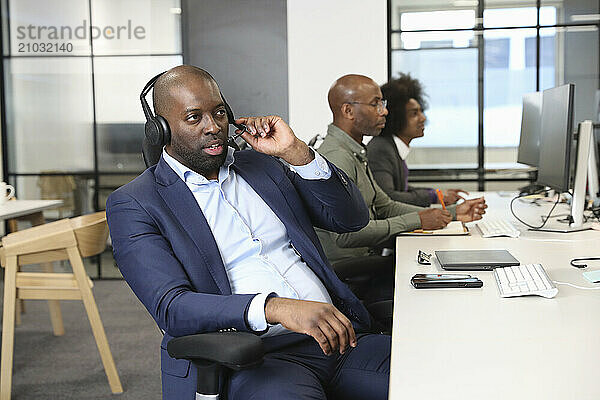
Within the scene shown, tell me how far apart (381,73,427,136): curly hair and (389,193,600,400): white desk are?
239 cm

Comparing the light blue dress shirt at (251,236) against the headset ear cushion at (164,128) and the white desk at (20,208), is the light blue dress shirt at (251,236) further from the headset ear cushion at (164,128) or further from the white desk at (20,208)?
the white desk at (20,208)

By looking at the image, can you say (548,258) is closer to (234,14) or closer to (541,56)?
(541,56)

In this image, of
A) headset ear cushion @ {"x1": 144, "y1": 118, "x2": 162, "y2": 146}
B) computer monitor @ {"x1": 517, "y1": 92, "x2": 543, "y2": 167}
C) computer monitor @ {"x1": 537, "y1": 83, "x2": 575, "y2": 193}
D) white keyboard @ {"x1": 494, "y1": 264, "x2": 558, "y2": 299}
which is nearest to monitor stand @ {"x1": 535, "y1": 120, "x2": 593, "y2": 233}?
computer monitor @ {"x1": 537, "y1": 83, "x2": 575, "y2": 193}

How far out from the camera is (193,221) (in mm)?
1967

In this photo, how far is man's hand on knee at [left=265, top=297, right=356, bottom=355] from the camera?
5.07 feet

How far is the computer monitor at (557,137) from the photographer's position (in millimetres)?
2924

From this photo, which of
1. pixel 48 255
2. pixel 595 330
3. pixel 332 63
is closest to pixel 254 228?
pixel 595 330

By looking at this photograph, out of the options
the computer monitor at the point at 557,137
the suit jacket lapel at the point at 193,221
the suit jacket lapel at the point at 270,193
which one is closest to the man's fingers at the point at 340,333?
the suit jacket lapel at the point at 193,221

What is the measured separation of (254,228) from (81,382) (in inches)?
73.8

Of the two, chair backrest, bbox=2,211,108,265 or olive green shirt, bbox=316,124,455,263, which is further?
chair backrest, bbox=2,211,108,265

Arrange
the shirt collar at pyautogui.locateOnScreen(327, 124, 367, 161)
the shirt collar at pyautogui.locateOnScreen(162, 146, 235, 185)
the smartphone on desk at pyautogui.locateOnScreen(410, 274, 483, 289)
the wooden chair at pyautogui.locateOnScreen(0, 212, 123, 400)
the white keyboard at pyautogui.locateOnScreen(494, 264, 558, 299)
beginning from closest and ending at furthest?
the white keyboard at pyautogui.locateOnScreen(494, 264, 558, 299)
the smartphone on desk at pyautogui.locateOnScreen(410, 274, 483, 289)
the shirt collar at pyautogui.locateOnScreen(162, 146, 235, 185)
the wooden chair at pyautogui.locateOnScreen(0, 212, 123, 400)
the shirt collar at pyautogui.locateOnScreen(327, 124, 367, 161)

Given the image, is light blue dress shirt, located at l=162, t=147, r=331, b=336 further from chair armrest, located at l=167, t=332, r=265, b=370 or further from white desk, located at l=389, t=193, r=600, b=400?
chair armrest, located at l=167, t=332, r=265, b=370

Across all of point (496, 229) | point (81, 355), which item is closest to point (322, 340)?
point (496, 229)

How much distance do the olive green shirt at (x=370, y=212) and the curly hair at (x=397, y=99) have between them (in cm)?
98
